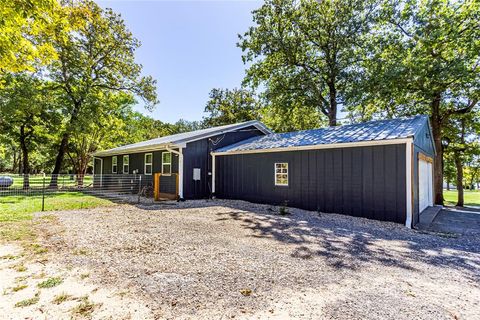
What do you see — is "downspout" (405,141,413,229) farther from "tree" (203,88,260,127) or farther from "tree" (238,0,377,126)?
"tree" (203,88,260,127)

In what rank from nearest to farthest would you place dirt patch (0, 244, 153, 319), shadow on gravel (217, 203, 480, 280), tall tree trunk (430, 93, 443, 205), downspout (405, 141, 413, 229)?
1. dirt patch (0, 244, 153, 319)
2. shadow on gravel (217, 203, 480, 280)
3. downspout (405, 141, 413, 229)
4. tall tree trunk (430, 93, 443, 205)

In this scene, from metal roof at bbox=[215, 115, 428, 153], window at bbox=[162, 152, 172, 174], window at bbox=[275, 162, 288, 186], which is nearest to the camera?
metal roof at bbox=[215, 115, 428, 153]

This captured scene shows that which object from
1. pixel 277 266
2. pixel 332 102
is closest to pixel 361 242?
pixel 277 266

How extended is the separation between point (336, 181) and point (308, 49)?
41.9 feet

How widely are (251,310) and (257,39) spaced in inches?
682

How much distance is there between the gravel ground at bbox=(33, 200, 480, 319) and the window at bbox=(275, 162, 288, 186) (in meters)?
3.03

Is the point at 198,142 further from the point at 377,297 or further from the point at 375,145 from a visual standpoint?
the point at 377,297

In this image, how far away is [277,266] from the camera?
11.8ft

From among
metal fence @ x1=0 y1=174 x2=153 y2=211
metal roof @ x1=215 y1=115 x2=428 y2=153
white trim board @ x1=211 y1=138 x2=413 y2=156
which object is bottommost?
metal fence @ x1=0 y1=174 x2=153 y2=211

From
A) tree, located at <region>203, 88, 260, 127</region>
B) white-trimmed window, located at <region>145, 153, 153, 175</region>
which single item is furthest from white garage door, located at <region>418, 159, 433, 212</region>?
tree, located at <region>203, 88, 260, 127</region>

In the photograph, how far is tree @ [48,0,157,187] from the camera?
54.6 feet

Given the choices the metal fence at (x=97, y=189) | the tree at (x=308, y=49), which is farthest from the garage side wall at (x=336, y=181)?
the tree at (x=308, y=49)

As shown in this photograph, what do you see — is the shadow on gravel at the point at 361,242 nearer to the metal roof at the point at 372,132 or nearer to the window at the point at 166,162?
the metal roof at the point at 372,132

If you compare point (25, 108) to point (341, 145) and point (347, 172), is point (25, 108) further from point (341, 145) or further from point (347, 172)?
point (347, 172)
